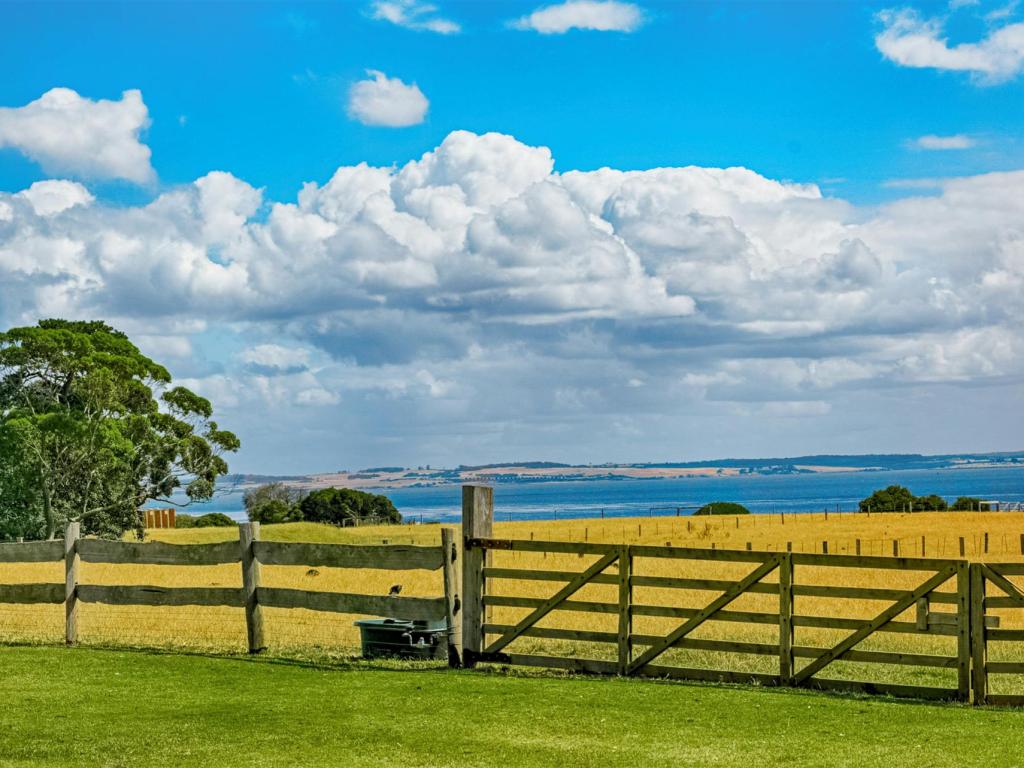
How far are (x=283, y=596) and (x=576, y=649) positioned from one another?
14.1ft

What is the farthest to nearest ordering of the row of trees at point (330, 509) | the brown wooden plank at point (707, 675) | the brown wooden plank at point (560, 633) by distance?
the row of trees at point (330, 509) → the brown wooden plank at point (560, 633) → the brown wooden plank at point (707, 675)

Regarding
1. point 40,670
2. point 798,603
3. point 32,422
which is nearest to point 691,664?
point 40,670

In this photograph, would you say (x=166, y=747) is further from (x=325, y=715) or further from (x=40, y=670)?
(x=40, y=670)

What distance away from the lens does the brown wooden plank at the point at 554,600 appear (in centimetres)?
1348

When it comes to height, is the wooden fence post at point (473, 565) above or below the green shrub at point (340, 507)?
above

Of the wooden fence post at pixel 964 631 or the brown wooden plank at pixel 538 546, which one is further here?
the brown wooden plank at pixel 538 546

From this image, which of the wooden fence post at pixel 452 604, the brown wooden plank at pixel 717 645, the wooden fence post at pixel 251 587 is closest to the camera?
the brown wooden plank at pixel 717 645

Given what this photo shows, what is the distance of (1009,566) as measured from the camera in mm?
11766

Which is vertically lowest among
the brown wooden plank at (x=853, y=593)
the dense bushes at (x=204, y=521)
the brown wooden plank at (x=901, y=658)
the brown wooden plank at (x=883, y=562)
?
the dense bushes at (x=204, y=521)

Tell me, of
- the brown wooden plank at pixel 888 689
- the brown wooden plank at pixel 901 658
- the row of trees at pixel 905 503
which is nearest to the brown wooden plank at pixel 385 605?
the brown wooden plank at pixel 888 689

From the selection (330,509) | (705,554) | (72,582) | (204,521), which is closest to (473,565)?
(705,554)

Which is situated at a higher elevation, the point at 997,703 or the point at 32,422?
the point at 32,422

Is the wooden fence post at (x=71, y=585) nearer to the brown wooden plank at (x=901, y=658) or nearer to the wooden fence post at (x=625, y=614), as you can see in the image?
the wooden fence post at (x=625, y=614)

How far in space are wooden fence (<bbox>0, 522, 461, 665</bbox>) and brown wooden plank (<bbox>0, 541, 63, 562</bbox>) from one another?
0.04ft
